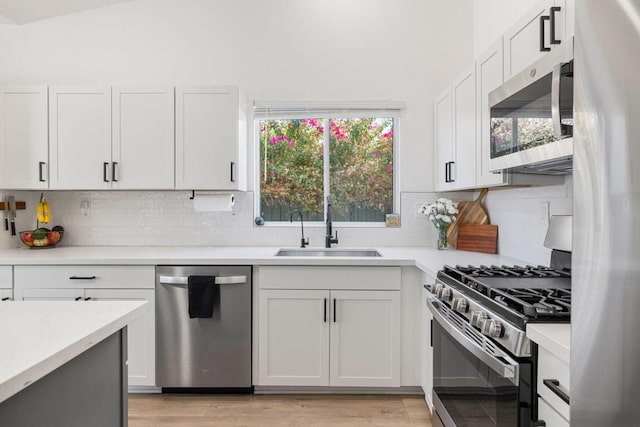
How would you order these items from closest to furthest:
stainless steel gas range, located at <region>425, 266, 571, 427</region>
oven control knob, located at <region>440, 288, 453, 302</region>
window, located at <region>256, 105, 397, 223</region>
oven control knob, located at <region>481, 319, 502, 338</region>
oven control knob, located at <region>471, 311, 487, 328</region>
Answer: stainless steel gas range, located at <region>425, 266, 571, 427</region> → oven control knob, located at <region>481, 319, 502, 338</region> → oven control knob, located at <region>471, 311, 487, 328</region> → oven control knob, located at <region>440, 288, 453, 302</region> → window, located at <region>256, 105, 397, 223</region>

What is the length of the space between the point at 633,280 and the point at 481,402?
1079 millimetres

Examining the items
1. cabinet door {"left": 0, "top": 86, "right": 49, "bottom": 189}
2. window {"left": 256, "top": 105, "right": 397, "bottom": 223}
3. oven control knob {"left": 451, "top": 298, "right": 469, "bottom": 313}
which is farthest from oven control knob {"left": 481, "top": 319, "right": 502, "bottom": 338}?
cabinet door {"left": 0, "top": 86, "right": 49, "bottom": 189}

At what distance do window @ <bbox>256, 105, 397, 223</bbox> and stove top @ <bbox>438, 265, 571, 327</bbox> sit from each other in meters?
1.46

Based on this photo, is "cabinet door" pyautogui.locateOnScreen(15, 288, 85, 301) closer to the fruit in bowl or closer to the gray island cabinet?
the fruit in bowl

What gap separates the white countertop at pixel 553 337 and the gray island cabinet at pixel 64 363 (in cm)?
117

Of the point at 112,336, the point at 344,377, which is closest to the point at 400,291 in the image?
the point at 344,377

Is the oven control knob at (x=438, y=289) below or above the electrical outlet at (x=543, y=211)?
below

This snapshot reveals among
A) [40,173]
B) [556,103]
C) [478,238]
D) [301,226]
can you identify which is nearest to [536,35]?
[556,103]

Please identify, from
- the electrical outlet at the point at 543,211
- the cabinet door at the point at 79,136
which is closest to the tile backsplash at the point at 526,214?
the electrical outlet at the point at 543,211

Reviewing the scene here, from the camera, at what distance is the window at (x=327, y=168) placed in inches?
134

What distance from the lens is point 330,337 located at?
261 cm

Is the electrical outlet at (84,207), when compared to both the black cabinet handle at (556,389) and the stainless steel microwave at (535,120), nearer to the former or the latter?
the stainless steel microwave at (535,120)

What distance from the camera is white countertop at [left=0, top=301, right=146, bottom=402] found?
813 mm

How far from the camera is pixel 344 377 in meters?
2.62
